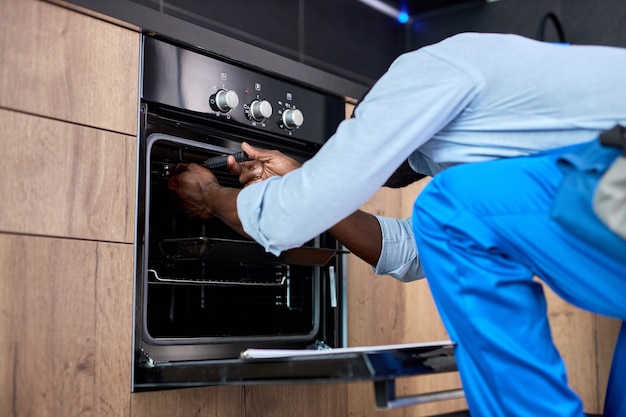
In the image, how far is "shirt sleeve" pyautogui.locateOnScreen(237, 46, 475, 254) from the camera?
1.03 m

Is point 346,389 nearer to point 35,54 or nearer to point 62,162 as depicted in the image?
point 62,162

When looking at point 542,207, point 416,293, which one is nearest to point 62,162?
point 542,207

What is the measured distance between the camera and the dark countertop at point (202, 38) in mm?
1263

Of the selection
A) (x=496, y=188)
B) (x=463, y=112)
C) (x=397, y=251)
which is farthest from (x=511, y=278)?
(x=397, y=251)

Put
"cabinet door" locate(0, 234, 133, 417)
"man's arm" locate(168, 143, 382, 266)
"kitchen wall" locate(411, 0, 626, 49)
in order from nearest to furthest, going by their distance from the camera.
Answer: "cabinet door" locate(0, 234, 133, 417) < "man's arm" locate(168, 143, 382, 266) < "kitchen wall" locate(411, 0, 626, 49)

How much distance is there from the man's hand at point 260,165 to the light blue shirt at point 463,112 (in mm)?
259

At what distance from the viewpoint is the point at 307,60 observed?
253 cm

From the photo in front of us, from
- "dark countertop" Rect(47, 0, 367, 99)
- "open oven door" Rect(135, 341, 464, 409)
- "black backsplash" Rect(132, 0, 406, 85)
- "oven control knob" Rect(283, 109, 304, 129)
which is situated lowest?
"open oven door" Rect(135, 341, 464, 409)

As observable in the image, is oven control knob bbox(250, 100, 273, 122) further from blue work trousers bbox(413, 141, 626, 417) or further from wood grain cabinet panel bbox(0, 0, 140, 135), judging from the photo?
blue work trousers bbox(413, 141, 626, 417)

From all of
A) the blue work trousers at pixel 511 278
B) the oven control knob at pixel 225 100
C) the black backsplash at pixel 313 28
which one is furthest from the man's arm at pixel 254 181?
the black backsplash at pixel 313 28

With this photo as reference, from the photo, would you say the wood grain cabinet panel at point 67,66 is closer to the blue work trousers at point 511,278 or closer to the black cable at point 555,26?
the blue work trousers at point 511,278

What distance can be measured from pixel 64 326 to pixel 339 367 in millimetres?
450

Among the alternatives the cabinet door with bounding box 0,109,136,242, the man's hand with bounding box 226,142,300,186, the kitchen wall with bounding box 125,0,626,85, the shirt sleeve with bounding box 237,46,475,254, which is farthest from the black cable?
the cabinet door with bounding box 0,109,136,242

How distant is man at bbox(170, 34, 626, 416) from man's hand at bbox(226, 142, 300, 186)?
0.28 meters
